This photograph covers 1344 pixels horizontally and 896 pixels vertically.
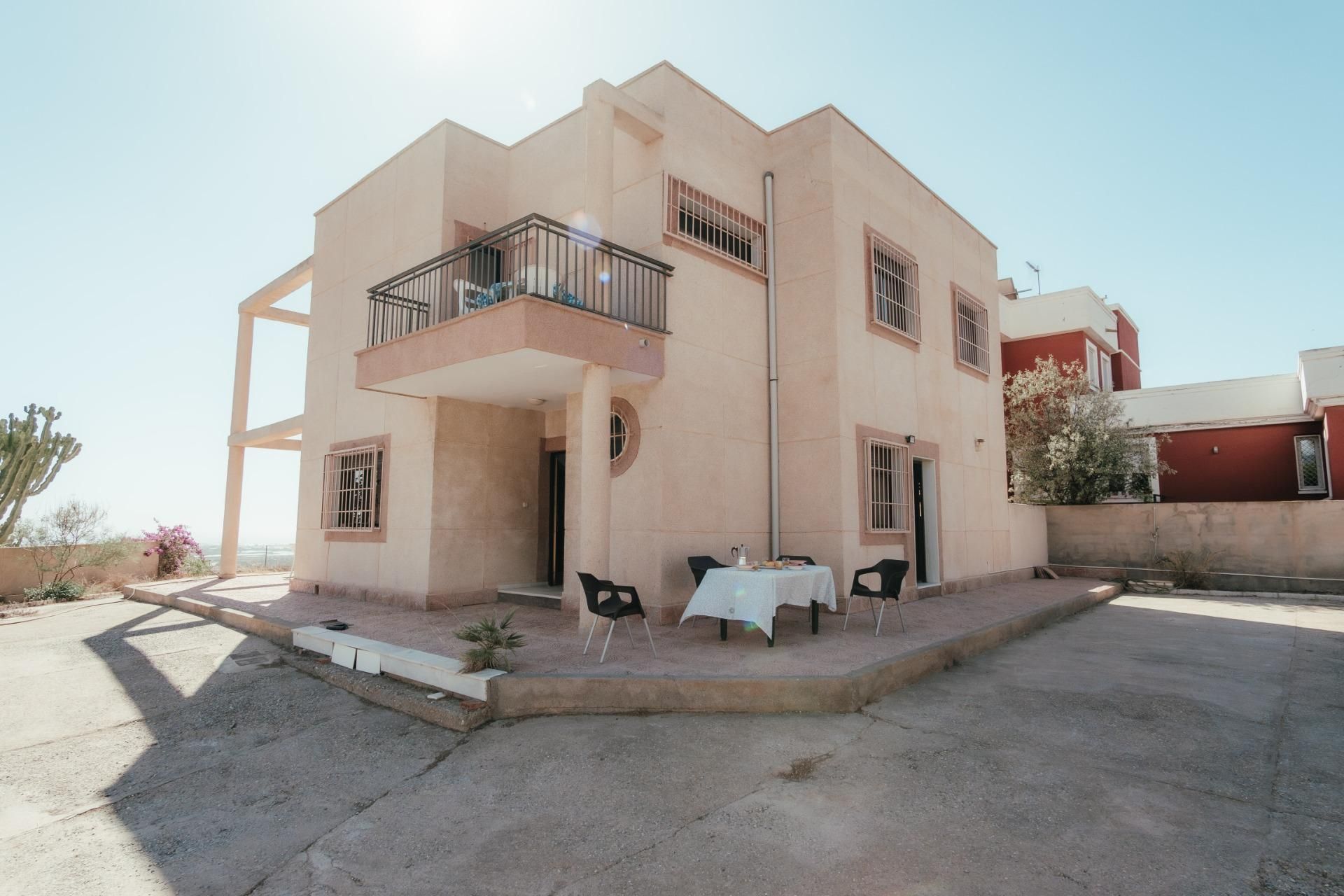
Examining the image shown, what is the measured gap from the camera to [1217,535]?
487 inches

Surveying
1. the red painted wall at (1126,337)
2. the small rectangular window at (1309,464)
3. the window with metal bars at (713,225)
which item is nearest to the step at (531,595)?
the window with metal bars at (713,225)

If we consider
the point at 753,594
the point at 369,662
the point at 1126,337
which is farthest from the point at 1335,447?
the point at 369,662

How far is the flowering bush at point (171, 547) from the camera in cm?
1512

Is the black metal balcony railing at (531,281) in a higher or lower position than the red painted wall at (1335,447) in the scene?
higher

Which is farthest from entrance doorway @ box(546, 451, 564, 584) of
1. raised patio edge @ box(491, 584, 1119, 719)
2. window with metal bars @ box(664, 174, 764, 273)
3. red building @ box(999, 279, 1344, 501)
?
red building @ box(999, 279, 1344, 501)

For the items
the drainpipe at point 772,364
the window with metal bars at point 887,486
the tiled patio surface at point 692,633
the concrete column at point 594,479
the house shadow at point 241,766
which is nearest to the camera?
the house shadow at point 241,766

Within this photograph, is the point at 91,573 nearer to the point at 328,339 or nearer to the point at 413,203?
the point at 328,339

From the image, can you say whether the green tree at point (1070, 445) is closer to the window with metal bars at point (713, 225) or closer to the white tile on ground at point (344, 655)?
the window with metal bars at point (713, 225)

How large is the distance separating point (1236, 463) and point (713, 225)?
16036 millimetres

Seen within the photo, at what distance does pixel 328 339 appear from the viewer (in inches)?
451

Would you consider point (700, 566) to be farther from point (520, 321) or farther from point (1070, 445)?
point (1070, 445)

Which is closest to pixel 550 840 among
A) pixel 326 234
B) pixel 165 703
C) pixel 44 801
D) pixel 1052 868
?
pixel 1052 868

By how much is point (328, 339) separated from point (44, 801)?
889cm

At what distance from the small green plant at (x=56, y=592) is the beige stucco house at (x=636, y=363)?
16.7 ft
